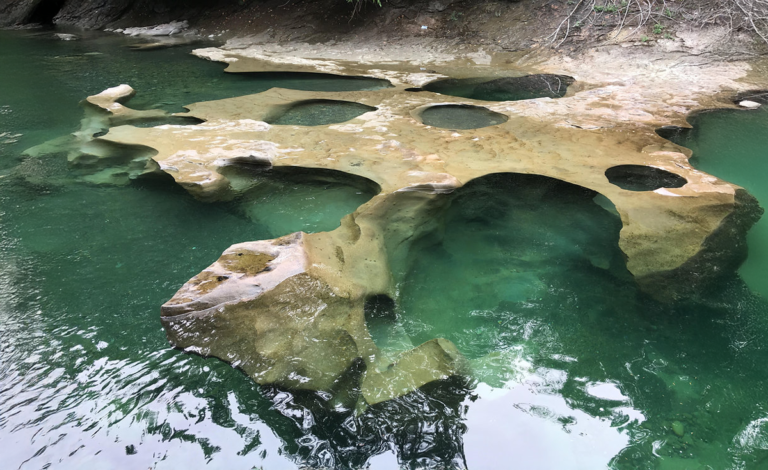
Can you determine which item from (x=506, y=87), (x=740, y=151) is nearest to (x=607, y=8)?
(x=506, y=87)

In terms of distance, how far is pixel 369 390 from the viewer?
2.53m

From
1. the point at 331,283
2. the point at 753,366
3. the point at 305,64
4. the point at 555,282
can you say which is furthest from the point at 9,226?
the point at 305,64

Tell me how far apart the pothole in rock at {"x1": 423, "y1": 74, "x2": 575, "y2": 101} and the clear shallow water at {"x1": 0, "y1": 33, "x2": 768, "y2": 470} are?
3008mm

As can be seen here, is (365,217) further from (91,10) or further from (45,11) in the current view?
(45,11)

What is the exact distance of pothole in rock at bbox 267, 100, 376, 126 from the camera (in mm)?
6117

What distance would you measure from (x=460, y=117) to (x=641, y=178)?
7.28 feet

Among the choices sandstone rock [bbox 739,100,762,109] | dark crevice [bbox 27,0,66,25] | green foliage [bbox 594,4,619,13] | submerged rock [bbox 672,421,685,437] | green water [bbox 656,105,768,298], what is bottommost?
submerged rock [bbox 672,421,685,437]

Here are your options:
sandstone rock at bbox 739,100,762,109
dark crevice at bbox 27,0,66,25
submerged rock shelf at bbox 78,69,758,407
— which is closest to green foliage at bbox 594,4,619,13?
sandstone rock at bbox 739,100,762,109

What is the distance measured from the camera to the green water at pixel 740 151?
3834mm

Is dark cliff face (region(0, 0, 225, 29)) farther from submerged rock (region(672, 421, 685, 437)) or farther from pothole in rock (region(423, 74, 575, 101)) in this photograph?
submerged rock (region(672, 421, 685, 437))

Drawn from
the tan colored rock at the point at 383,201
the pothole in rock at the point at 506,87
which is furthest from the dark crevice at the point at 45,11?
the pothole in rock at the point at 506,87

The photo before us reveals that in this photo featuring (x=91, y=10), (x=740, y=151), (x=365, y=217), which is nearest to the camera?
(x=365, y=217)

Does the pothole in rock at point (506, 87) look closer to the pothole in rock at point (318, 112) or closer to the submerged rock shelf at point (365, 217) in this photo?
the submerged rock shelf at point (365, 217)

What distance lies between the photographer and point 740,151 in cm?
541
